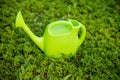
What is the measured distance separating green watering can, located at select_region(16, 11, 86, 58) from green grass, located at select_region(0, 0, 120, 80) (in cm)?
12

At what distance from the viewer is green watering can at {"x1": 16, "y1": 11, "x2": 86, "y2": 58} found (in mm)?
2059

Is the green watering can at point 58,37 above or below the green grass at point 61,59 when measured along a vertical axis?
above

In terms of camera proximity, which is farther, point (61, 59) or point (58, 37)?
point (61, 59)

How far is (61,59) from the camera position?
223cm

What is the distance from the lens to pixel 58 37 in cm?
205

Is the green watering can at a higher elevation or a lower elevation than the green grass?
higher

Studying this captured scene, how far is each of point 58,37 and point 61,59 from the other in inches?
11.3

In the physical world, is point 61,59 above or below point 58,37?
below

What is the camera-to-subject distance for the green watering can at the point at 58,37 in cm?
206

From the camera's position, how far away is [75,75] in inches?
86.1

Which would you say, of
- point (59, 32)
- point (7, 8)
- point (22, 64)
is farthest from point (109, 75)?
point (7, 8)

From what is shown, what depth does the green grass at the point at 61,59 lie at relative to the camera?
215 centimetres

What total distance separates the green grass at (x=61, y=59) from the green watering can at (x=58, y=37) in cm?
12

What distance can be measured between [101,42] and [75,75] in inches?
25.9
